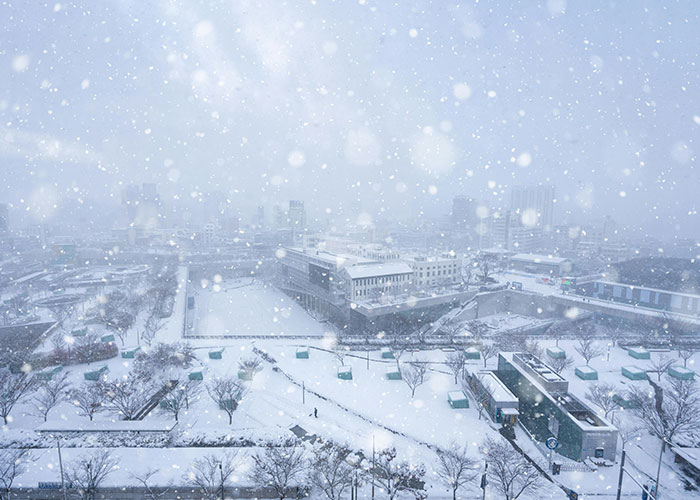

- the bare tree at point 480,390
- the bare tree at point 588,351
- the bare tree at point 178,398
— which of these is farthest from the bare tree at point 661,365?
the bare tree at point 178,398

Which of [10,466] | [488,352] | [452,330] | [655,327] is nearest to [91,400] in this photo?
[10,466]

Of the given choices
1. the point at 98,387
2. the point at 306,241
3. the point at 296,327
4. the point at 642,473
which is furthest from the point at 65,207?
the point at 642,473

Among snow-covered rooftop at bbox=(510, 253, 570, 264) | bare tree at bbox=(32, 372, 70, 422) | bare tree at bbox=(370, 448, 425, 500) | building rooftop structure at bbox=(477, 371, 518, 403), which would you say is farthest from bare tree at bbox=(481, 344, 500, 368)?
snow-covered rooftop at bbox=(510, 253, 570, 264)

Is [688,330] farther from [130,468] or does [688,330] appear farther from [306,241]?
[306,241]

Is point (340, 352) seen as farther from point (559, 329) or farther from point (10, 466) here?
point (559, 329)

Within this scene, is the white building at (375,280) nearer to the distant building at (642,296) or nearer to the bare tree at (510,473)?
the distant building at (642,296)

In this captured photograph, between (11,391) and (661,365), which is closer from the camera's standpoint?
(11,391)

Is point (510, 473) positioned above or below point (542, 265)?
below
